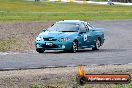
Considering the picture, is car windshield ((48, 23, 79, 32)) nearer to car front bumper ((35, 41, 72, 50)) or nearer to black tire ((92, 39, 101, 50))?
car front bumper ((35, 41, 72, 50))

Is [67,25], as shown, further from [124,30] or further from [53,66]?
[124,30]

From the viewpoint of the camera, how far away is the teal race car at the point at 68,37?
24.8 m

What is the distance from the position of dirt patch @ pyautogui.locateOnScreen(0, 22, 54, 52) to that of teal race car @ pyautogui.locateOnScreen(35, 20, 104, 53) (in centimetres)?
241

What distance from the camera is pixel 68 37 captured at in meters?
25.1

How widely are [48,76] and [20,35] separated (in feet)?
68.0

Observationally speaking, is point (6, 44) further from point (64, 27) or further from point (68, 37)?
point (68, 37)

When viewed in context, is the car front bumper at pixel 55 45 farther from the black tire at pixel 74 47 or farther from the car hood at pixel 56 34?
the car hood at pixel 56 34

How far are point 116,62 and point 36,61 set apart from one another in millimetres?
2517

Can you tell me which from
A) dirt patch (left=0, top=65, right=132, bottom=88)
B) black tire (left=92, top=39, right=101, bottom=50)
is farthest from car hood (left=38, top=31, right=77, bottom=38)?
dirt patch (left=0, top=65, right=132, bottom=88)

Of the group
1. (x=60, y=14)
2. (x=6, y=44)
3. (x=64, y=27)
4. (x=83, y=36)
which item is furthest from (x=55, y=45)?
(x=60, y=14)

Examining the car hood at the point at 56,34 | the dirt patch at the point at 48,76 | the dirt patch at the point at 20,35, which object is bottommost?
the dirt patch at the point at 20,35

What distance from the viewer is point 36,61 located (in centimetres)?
1902

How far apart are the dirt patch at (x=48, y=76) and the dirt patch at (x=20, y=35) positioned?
10.7 meters

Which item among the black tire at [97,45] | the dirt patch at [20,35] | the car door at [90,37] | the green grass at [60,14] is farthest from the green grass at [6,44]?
the green grass at [60,14]
